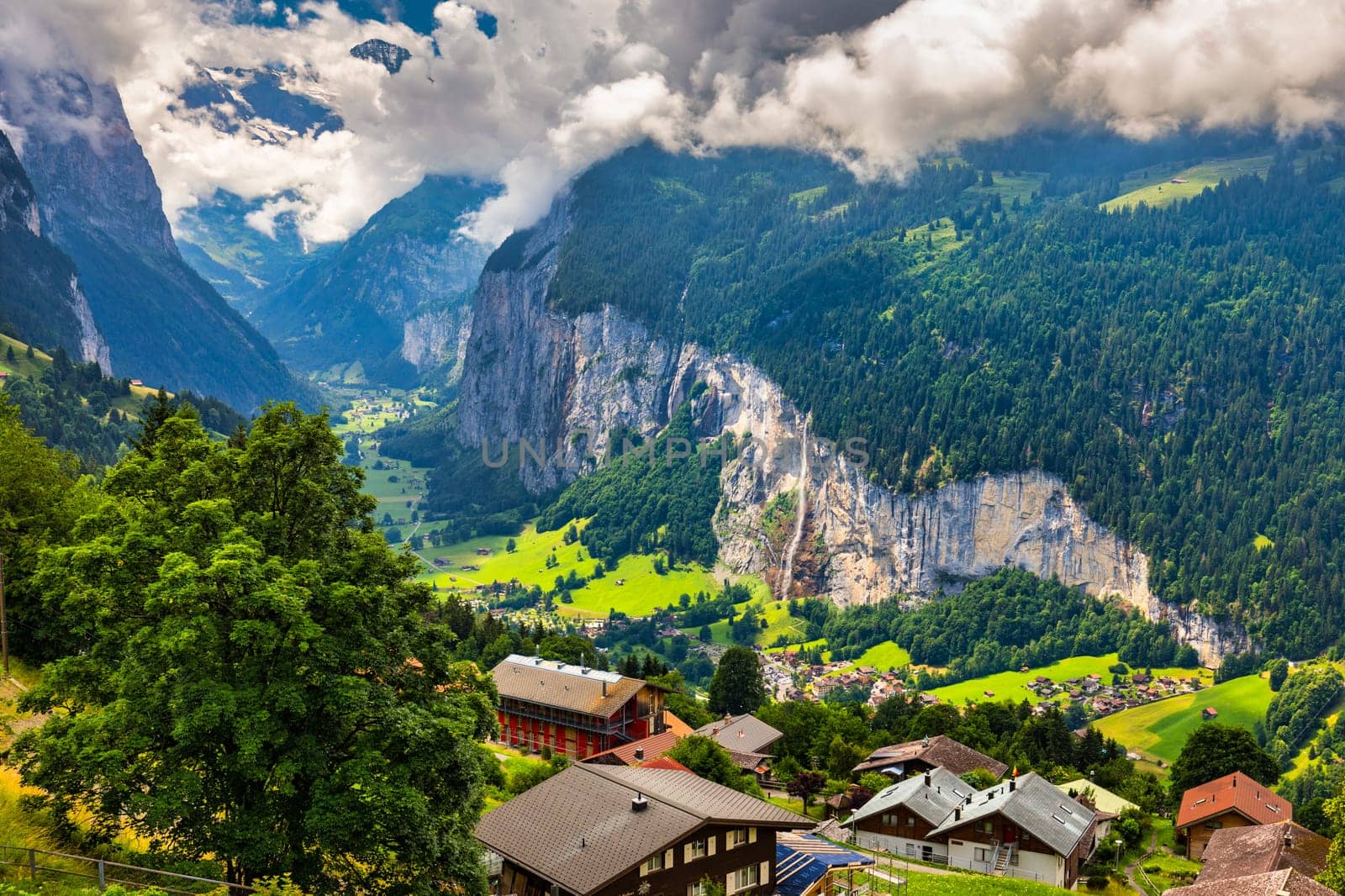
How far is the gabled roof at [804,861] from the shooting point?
39812 millimetres

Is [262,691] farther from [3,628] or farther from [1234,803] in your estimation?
Answer: [1234,803]

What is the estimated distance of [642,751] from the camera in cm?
6744

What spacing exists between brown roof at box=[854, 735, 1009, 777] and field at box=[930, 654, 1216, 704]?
284ft

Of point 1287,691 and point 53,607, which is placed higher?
point 53,607

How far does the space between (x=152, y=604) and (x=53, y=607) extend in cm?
2028

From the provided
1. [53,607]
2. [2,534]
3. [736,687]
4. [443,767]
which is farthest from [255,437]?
[736,687]

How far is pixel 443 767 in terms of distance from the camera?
25.1 metres

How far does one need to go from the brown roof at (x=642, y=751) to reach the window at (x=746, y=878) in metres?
24.6

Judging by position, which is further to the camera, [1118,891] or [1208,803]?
[1208,803]

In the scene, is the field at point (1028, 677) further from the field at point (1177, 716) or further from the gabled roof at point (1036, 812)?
the gabled roof at point (1036, 812)

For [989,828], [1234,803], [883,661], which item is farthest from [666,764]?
[883,661]

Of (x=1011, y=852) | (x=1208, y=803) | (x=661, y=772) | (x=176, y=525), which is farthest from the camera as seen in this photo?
(x=1208, y=803)

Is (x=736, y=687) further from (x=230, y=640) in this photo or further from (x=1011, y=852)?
(x=230, y=640)

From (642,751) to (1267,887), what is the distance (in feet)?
125
